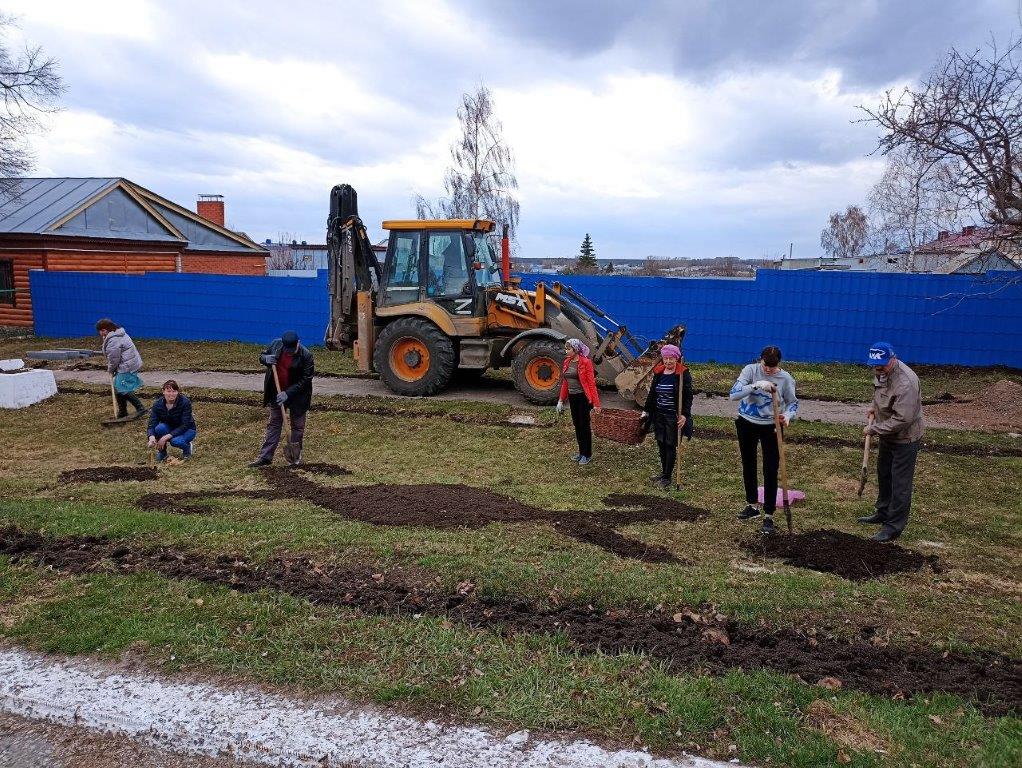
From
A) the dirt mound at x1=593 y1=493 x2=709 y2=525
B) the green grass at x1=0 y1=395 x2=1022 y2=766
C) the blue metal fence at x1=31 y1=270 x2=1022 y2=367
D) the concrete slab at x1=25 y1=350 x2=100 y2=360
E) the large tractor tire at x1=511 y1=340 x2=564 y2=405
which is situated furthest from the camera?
the concrete slab at x1=25 y1=350 x2=100 y2=360

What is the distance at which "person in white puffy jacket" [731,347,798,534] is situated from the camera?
256 inches

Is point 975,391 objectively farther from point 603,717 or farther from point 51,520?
point 51,520

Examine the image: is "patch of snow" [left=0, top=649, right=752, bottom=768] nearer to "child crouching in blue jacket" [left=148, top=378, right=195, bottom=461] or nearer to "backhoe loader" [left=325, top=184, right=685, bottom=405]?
"child crouching in blue jacket" [left=148, top=378, right=195, bottom=461]

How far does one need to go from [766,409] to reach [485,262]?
7.22 meters

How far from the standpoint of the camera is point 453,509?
7.07 m

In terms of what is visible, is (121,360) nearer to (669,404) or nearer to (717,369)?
(669,404)

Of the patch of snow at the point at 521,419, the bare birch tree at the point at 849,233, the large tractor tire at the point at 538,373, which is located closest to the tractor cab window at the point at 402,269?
the large tractor tire at the point at 538,373

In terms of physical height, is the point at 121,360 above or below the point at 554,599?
above

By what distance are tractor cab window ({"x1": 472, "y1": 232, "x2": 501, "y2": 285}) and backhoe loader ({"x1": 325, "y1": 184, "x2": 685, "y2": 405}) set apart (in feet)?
0.06

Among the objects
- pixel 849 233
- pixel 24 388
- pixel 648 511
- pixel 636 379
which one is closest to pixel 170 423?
pixel 24 388

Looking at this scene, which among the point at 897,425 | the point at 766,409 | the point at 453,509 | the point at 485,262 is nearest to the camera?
the point at 897,425

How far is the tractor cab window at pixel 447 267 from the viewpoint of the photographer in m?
12.5

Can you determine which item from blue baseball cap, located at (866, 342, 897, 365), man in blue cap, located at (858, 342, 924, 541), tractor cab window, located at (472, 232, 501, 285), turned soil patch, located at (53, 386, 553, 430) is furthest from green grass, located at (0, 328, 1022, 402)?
blue baseball cap, located at (866, 342, 897, 365)

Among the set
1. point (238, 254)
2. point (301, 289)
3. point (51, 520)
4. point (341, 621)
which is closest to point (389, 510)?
point (341, 621)
